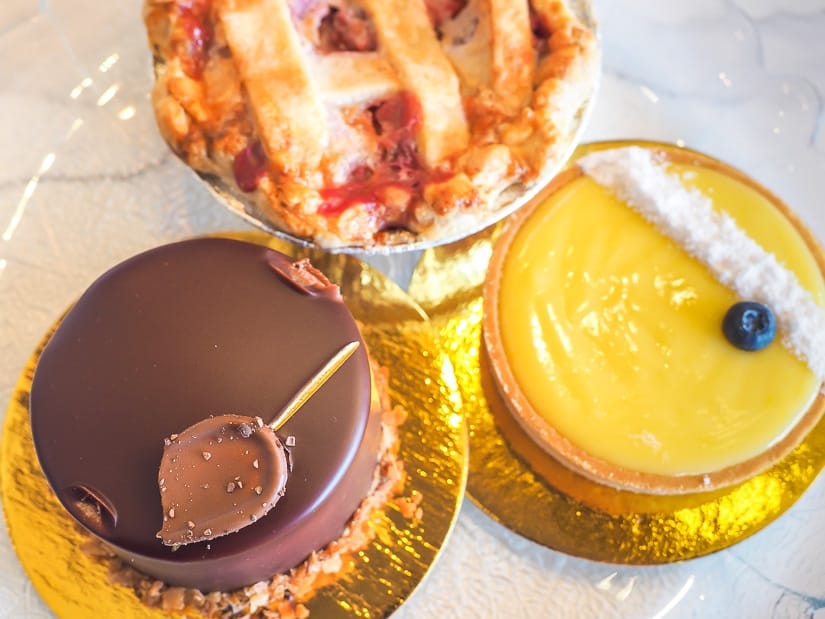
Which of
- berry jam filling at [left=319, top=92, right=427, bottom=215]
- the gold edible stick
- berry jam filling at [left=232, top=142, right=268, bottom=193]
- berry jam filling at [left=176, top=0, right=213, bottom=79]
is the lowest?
the gold edible stick

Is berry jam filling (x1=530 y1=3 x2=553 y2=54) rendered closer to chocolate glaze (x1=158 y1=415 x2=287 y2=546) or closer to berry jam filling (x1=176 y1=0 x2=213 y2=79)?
berry jam filling (x1=176 y1=0 x2=213 y2=79)

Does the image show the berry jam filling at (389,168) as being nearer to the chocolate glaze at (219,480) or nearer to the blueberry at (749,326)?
the chocolate glaze at (219,480)

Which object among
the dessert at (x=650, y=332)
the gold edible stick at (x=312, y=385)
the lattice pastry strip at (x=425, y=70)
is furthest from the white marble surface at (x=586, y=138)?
the gold edible stick at (x=312, y=385)

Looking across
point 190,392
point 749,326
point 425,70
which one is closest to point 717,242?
point 749,326

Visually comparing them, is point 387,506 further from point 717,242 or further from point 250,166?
point 717,242

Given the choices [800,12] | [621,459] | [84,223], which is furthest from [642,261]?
[84,223]

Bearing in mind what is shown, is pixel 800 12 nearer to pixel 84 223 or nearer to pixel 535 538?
pixel 535 538

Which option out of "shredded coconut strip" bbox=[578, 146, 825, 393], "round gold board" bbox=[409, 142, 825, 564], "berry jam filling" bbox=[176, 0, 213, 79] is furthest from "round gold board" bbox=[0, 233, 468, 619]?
"shredded coconut strip" bbox=[578, 146, 825, 393]
